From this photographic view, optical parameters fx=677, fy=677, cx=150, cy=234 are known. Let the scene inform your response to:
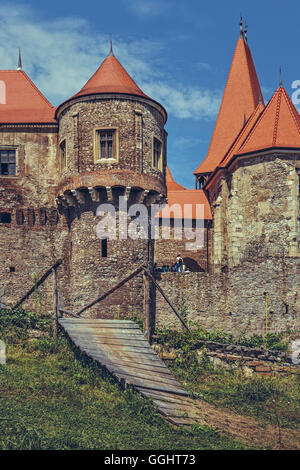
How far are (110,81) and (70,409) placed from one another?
1468cm

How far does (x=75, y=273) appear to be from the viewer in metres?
28.7

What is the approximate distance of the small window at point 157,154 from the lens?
2945 cm

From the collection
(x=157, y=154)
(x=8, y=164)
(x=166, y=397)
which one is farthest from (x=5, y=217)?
(x=166, y=397)

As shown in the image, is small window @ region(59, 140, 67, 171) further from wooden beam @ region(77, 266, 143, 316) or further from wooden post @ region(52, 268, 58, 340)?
wooden beam @ region(77, 266, 143, 316)

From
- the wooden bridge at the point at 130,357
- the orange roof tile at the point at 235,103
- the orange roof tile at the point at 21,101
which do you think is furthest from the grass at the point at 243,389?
the orange roof tile at the point at 235,103

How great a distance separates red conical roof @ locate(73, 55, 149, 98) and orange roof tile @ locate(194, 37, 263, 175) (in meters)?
12.8

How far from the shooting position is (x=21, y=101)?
32.2 metres

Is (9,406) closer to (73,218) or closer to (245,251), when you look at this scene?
(73,218)

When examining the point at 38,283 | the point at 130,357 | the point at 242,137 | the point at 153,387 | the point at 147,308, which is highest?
the point at 242,137

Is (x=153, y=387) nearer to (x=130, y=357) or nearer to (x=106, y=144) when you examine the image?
(x=130, y=357)

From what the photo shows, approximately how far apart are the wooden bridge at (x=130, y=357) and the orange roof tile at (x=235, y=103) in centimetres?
1874

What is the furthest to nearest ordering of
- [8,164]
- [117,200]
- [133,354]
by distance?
[8,164] < [117,200] < [133,354]

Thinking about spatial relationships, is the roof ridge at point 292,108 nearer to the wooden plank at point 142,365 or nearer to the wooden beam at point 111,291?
the wooden beam at point 111,291

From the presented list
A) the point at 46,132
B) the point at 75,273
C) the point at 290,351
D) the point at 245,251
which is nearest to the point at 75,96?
the point at 46,132
